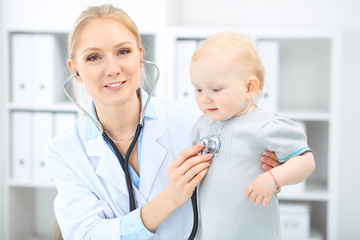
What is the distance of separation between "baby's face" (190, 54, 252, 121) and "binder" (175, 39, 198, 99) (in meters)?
1.32

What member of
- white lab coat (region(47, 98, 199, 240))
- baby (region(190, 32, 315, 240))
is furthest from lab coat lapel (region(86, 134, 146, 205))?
baby (region(190, 32, 315, 240))

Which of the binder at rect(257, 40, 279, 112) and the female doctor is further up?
the binder at rect(257, 40, 279, 112)

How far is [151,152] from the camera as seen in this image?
1.30 m

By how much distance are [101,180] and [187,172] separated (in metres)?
0.37

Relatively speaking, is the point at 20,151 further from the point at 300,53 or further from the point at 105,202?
the point at 300,53

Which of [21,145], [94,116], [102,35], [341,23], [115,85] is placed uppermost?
[341,23]

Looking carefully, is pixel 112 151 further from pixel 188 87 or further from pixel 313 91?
pixel 313 91

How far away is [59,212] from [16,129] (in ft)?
4.69

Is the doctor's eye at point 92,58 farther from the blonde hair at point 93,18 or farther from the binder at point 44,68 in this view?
the binder at point 44,68

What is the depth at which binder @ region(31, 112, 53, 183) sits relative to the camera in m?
2.50

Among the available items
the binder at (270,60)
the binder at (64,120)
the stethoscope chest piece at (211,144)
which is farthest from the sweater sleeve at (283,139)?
the binder at (64,120)

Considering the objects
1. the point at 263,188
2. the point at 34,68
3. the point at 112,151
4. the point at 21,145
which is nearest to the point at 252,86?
the point at 263,188

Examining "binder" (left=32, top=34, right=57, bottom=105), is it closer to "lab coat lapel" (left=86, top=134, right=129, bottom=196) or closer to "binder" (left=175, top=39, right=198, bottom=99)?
"binder" (left=175, top=39, right=198, bottom=99)

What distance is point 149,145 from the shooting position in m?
1.31
